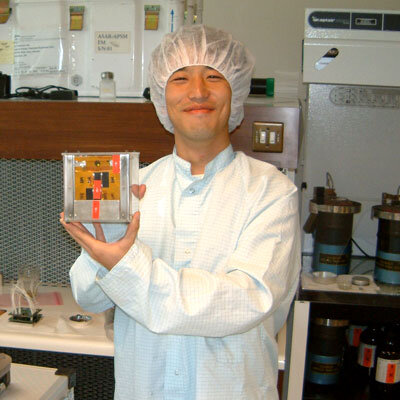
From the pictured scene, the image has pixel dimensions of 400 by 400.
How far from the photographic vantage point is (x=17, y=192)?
164 cm

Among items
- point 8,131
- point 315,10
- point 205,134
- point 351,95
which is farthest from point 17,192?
point 351,95

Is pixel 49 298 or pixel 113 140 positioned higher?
pixel 113 140

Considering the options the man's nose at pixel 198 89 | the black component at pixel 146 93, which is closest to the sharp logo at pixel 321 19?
the black component at pixel 146 93

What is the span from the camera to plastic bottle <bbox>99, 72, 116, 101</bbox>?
4.90ft

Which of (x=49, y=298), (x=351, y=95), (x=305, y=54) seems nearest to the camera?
(x=49, y=298)

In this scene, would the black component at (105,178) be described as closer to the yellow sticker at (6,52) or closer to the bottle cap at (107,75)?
the bottle cap at (107,75)

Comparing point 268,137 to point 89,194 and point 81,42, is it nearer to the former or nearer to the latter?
point 89,194

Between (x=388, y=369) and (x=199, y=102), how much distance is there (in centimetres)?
114

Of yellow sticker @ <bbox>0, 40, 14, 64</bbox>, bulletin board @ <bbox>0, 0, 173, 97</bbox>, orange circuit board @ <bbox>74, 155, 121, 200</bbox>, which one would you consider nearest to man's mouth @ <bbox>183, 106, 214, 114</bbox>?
orange circuit board @ <bbox>74, 155, 121, 200</bbox>

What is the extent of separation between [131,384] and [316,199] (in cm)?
100

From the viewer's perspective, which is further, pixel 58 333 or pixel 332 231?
pixel 332 231

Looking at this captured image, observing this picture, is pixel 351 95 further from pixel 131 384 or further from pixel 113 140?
pixel 131 384

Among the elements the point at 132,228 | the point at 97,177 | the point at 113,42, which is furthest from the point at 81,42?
the point at 132,228

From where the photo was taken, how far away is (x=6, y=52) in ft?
5.45
